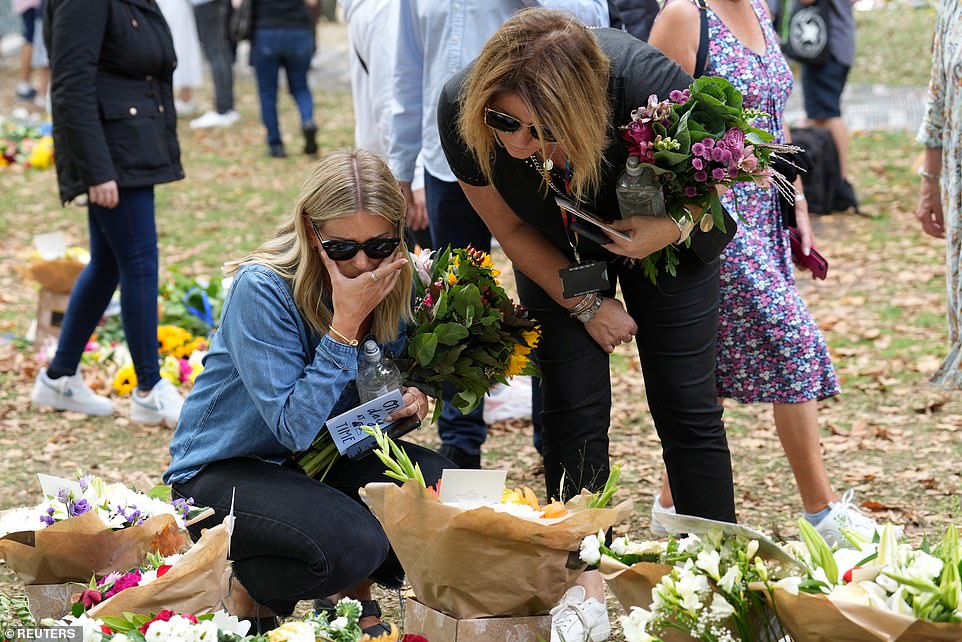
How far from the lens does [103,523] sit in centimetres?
257

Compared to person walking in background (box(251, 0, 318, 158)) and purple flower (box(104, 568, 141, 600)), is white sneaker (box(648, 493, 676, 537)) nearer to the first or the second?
purple flower (box(104, 568, 141, 600))

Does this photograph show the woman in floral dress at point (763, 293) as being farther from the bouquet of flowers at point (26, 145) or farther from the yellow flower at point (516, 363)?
the bouquet of flowers at point (26, 145)

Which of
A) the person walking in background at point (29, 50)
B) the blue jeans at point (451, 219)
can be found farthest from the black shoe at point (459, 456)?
the person walking in background at point (29, 50)

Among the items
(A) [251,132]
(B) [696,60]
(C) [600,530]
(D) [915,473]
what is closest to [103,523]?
(C) [600,530]

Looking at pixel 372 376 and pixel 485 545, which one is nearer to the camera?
pixel 485 545

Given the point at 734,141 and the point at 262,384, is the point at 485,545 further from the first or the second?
the point at 734,141

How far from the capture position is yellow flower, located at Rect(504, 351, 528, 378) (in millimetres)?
2994

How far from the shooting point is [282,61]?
1058 cm

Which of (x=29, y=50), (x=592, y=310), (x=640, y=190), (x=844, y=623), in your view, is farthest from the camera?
(x=29, y=50)

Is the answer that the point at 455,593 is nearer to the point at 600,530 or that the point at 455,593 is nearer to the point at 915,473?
the point at 600,530

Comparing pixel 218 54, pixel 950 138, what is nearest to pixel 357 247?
pixel 950 138

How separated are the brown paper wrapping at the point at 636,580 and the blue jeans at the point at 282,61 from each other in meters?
8.81

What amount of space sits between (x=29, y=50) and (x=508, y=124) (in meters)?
11.7

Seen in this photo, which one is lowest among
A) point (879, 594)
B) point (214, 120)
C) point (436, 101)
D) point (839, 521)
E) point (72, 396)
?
point (214, 120)
